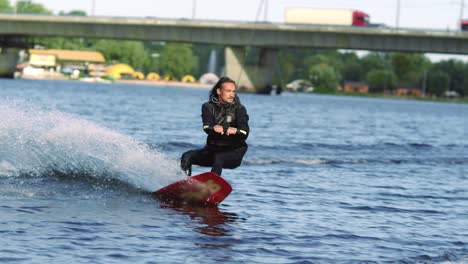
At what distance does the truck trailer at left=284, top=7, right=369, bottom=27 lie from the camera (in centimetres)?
11088

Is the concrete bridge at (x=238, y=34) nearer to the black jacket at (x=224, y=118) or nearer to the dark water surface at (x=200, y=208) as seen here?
the dark water surface at (x=200, y=208)

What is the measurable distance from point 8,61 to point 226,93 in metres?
119

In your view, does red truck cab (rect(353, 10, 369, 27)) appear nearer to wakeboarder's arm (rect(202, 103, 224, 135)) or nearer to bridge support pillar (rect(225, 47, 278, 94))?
bridge support pillar (rect(225, 47, 278, 94))

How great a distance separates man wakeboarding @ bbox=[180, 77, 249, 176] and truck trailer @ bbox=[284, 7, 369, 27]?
95.5m

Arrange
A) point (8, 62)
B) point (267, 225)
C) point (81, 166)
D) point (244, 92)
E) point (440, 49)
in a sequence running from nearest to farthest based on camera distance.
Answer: point (267, 225) → point (81, 166) → point (440, 49) → point (244, 92) → point (8, 62)

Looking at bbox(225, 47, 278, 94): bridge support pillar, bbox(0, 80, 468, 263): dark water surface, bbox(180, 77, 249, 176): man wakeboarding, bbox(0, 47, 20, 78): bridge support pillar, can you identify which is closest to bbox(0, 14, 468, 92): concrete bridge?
bbox(225, 47, 278, 94): bridge support pillar

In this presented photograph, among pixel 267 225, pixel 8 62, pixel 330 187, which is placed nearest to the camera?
pixel 267 225

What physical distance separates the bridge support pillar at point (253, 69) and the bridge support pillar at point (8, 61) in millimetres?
31477

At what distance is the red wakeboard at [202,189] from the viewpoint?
50.6 ft

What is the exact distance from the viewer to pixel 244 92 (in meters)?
119

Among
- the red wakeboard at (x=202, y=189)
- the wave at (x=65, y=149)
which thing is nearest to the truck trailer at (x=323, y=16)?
the wave at (x=65, y=149)

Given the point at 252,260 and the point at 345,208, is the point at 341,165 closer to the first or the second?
the point at 345,208

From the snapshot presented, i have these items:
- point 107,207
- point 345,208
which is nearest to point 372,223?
point 345,208

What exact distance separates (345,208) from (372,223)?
1.70 metres
